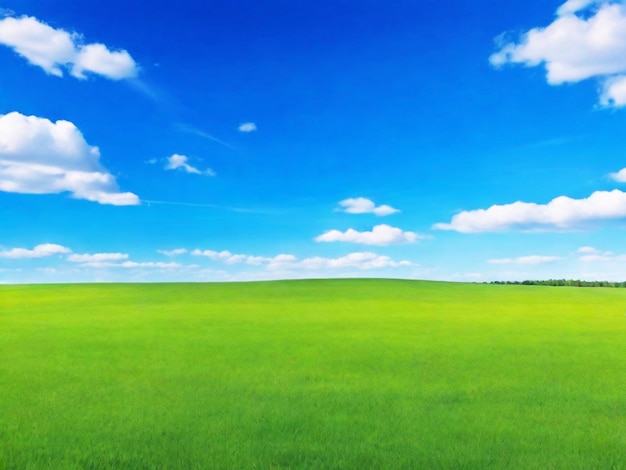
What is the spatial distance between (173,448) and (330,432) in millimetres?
2422

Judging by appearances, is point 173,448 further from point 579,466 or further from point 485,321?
point 485,321

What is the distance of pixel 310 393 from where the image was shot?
11.1m

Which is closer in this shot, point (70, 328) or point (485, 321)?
point (70, 328)

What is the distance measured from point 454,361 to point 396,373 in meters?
2.48

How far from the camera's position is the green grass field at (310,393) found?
778cm

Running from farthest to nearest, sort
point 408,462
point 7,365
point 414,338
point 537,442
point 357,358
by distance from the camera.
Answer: point 414,338
point 357,358
point 7,365
point 537,442
point 408,462

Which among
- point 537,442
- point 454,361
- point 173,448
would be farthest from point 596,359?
point 173,448

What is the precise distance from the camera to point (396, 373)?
1323 centimetres

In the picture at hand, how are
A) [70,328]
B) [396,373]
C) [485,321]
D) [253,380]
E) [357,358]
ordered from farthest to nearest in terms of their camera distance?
[485,321] → [70,328] → [357,358] → [396,373] → [253,380]

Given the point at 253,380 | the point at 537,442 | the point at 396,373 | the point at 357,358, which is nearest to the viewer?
the point at 537,442

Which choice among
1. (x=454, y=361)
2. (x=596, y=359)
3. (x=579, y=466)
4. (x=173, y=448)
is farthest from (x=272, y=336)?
(x=579, y=466)

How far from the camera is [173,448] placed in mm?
7875

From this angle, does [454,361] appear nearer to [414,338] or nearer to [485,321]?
[414,338]

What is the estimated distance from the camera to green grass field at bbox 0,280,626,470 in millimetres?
7777
